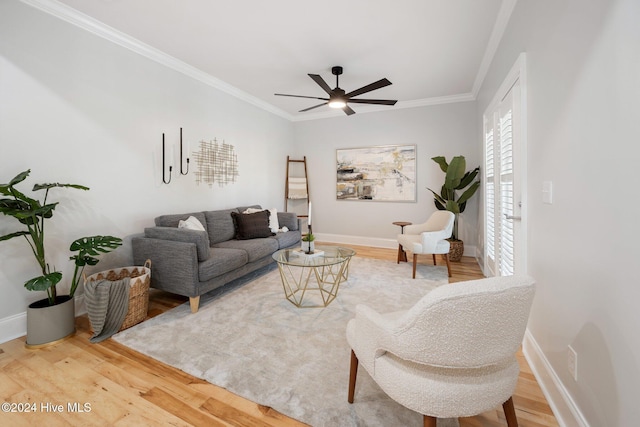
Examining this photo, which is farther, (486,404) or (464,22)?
(464,22)

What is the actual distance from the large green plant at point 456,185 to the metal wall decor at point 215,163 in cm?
332

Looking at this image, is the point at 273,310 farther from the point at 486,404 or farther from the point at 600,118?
the point at 600,118

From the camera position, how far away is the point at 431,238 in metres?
3.50

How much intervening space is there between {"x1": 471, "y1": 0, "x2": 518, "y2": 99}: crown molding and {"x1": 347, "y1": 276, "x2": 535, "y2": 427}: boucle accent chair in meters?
2.55

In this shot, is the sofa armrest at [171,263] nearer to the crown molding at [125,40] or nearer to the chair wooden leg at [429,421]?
the crown molding at [125,40]

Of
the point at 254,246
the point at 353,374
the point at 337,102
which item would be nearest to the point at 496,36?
the point at 337,102

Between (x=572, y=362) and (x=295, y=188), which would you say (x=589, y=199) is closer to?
(x=572, y=362)

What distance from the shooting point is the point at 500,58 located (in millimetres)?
2777

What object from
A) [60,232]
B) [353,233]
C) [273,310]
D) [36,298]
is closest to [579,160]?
[273,310]

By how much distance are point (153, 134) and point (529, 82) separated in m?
3.69

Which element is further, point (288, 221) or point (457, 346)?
point (288, 221)

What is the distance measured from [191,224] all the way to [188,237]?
1.83 ft

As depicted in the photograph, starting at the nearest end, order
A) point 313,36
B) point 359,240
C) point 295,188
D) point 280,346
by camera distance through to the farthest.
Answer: point 280,346 → point 313,36 → point 359,240 → point 295,188

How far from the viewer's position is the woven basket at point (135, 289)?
7.65 ft
